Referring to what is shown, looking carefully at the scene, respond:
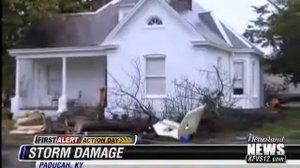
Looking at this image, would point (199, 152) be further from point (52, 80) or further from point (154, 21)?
point (52, 80)

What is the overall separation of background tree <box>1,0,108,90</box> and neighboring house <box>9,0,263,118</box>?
33 mm

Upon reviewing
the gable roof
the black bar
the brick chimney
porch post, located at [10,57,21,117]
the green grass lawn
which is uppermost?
the brick chimney

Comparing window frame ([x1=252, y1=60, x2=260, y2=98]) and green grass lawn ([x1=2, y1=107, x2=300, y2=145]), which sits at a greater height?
window frame ([x1=252, y1=60, x2=260, y2=98])

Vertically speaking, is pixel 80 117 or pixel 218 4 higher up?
pixel 218 4

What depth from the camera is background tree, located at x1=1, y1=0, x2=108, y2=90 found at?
2.47m

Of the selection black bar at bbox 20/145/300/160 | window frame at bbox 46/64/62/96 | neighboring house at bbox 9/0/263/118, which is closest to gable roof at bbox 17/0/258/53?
neighboring house at bbox 9/0/263/118

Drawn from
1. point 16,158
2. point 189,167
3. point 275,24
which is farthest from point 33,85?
point 275,24

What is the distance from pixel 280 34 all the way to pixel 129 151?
810 mm

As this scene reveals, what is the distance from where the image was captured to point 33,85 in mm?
2535

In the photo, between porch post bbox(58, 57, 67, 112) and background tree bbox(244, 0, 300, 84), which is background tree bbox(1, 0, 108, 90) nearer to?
porch post bbox(58, 57, 67, 112)

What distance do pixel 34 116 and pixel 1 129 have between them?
0.16m

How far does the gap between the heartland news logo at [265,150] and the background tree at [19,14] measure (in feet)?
2.94

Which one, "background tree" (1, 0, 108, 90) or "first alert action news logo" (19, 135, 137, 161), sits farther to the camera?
"first alert action news logo" (19, 135, 137, 161)

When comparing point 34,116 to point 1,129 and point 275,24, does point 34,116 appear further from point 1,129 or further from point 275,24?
point 275,24
